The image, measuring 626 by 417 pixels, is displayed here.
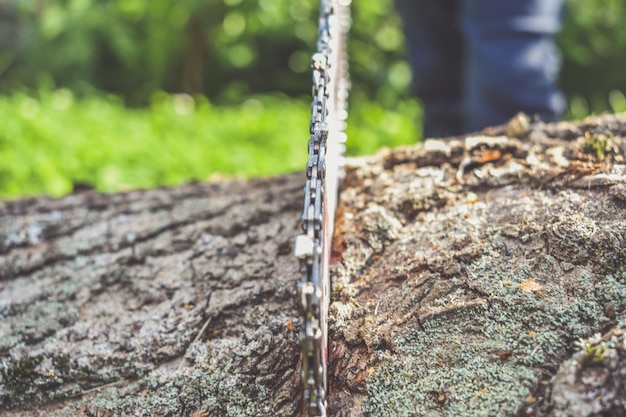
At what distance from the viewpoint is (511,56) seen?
Result: 2.68m

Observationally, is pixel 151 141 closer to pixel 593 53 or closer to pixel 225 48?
pixel 225 48

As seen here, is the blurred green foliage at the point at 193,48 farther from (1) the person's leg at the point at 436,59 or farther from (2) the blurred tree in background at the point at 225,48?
(1) the person's leg at the point at 436,59

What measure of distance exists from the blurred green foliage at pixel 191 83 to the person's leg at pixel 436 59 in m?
0.72

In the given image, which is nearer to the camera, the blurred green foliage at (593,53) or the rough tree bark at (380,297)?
the rough tree bark at (380,297)

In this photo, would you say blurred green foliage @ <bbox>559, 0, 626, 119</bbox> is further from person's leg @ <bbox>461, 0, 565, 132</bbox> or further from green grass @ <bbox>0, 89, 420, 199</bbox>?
person's leg @ <bbox>461, 0, 565, 132</bbox>

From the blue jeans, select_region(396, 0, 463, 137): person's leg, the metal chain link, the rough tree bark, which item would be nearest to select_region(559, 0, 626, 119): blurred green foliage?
select_region(396, 0, 463, 137): person's leg

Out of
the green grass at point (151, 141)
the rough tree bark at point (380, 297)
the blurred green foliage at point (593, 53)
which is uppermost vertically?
the blurred green foliage at point (593, 53)

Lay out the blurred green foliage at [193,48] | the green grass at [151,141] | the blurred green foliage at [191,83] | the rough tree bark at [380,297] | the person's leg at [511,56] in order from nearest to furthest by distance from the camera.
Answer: the rough tree bark at [380,297]
the person's leg at [511,56]
the green grass at [151,141]
the blurred green foliage at [191,83]
the blurred green foliage at [193,48]

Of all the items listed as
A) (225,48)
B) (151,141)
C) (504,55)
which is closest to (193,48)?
(225,48)

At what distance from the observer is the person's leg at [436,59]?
3285mm

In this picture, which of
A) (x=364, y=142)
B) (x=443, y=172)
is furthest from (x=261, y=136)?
(x=443, y=172)

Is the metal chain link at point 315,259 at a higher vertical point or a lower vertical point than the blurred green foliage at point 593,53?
lower

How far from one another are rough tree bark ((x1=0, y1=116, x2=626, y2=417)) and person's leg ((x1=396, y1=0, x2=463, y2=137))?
1512 mm

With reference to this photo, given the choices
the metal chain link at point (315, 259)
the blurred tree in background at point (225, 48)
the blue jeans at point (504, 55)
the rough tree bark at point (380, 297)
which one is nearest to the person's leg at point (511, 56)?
the blue jeans at point (504, 55)
